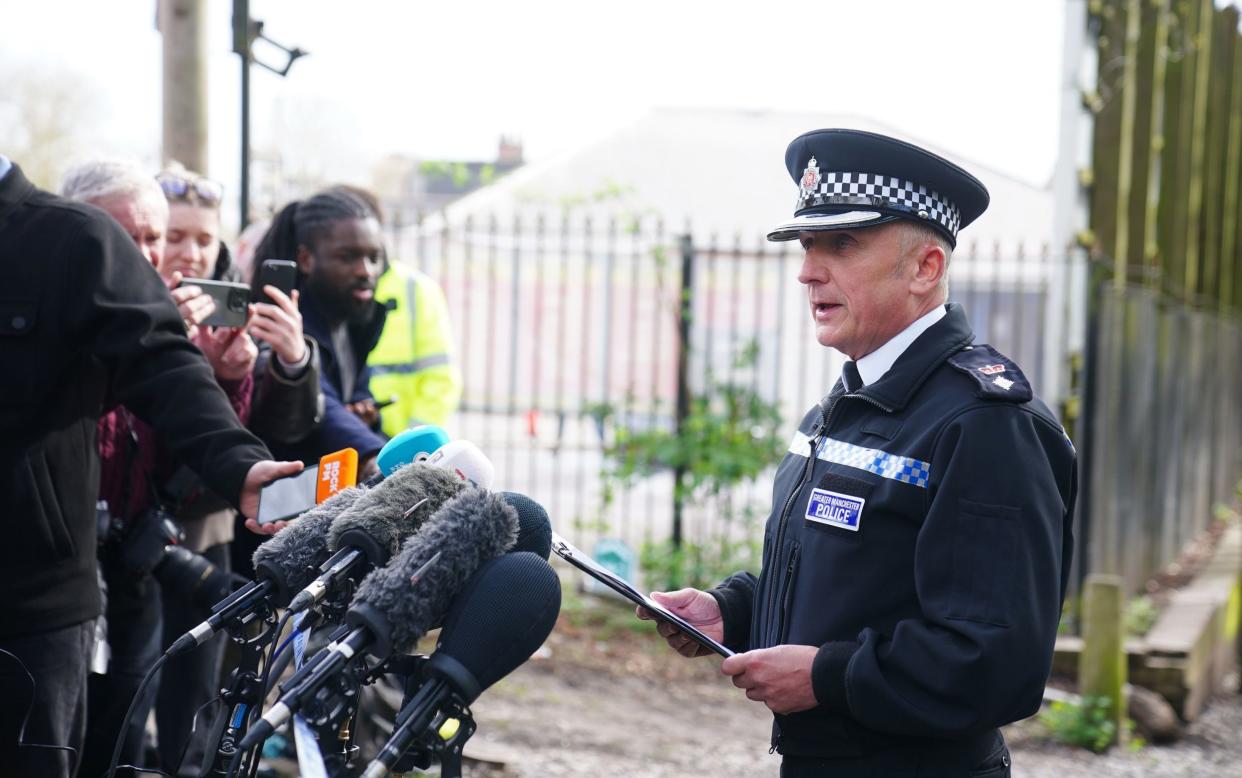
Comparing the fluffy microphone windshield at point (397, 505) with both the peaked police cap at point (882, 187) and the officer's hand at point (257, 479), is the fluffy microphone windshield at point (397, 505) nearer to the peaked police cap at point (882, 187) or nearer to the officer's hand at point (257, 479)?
the officer's hand at point (257, 479)

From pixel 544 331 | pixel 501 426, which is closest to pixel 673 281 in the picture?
pixel 544 331

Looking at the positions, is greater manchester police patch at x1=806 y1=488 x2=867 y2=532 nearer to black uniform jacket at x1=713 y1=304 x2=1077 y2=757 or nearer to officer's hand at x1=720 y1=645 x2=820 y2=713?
black uniform jacket at x1=713 y1=304 x2=1077 y2=757

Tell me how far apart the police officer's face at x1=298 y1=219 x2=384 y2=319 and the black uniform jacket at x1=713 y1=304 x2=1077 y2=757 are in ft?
7.94

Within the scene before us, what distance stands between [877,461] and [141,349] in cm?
152

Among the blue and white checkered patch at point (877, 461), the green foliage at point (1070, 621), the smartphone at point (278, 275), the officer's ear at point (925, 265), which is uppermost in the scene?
the officer's ear at point (925, 265)

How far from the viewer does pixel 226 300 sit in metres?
3.67

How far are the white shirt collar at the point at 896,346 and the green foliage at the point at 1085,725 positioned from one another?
449 cm

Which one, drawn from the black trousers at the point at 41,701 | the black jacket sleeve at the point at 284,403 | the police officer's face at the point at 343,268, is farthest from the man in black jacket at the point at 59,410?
the police officer's face at the point at 343,268

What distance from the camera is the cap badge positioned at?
8.71 feet

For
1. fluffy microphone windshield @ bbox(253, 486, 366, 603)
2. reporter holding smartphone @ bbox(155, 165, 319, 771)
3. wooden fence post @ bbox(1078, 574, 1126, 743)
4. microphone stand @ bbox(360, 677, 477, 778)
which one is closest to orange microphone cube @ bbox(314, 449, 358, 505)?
fluffy microphone windshield @ bbox(253, 486, 366, 603)

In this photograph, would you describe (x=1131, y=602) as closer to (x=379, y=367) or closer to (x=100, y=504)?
(x=379, y=367)

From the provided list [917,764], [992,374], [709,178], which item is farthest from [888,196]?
[709,178]

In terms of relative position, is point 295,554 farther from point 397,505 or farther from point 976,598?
point 976,598

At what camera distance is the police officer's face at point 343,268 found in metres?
4.65
